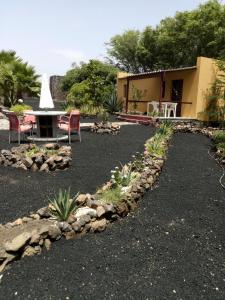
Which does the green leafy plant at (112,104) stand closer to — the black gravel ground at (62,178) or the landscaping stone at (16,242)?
the black gravel ground at (62,178)

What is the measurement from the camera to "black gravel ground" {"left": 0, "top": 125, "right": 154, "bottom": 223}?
4.54 meters

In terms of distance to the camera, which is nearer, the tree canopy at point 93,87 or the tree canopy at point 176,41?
the tree canopy at point 93,87

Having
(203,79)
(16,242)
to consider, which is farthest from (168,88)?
(16,242)

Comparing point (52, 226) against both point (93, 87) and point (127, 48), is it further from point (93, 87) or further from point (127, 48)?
point (127, 48)

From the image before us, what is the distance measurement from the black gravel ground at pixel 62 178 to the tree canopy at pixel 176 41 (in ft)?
33.3

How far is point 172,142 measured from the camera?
10.4m

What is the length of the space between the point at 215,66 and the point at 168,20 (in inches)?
506

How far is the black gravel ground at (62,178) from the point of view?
4543mm

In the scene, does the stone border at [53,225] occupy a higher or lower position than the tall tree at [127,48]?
lower

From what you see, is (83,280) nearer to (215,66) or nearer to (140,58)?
(215,66)

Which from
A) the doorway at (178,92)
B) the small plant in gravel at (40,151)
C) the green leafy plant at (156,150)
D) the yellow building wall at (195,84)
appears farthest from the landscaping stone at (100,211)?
the doorway at (178,92)

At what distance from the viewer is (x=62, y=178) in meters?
5.83

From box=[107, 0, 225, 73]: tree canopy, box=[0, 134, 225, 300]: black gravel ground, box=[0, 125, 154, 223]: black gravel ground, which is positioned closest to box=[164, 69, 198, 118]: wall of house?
box=[107, 0, 225, 73]: tree canopy

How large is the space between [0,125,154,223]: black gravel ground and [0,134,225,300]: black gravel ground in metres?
1.19
